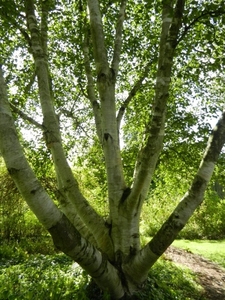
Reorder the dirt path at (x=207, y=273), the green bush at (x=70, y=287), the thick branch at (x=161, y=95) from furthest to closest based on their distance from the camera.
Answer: the dirt path at (x=207, y=273) → the green bush at (x=70, y=287) → the thick branch at (x=161, y=95)

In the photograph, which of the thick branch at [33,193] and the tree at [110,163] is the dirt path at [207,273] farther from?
the thick branch at [33,193]

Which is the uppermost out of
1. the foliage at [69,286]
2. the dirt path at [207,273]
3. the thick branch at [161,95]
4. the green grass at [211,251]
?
the thick branch at [161,95]

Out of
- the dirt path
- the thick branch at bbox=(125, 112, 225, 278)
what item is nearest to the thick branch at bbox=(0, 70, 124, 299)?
the thick branch at bbox=(125, 112, 225, 278)

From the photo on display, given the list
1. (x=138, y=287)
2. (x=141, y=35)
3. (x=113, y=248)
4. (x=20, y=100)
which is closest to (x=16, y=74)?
(x=20, y=100)

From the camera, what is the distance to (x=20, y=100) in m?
6.13

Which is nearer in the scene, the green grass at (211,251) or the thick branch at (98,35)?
the thick branch at (98,35)

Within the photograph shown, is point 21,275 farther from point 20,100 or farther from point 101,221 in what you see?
point 20,100

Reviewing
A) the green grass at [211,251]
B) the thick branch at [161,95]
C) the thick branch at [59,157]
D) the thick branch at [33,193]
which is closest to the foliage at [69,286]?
the thick branch at [59,157]

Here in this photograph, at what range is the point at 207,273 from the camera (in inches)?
301

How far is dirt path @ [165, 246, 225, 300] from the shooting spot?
5.73 metres

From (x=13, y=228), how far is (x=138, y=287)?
29.4ft

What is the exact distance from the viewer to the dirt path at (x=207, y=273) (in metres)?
5.73

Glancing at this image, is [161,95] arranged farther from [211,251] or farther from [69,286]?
[211,251]

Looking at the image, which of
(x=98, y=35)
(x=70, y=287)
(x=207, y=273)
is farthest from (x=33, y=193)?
(x=207, y=273)
